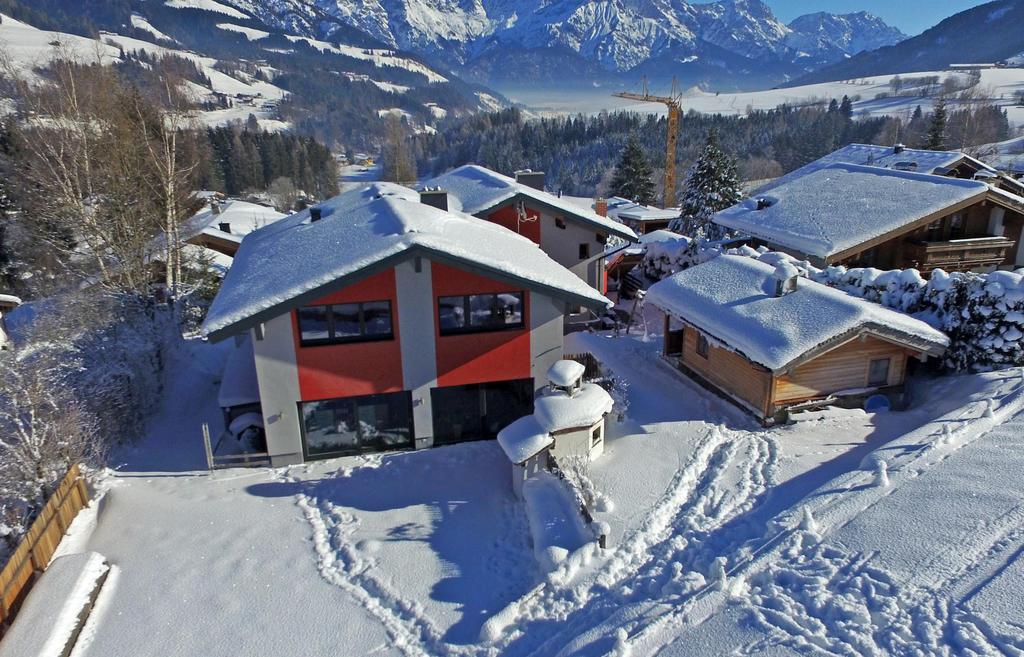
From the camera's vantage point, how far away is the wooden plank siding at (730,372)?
15609 mm

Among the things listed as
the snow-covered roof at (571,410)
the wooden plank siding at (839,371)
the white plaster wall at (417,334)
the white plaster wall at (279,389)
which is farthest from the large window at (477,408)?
the wooden plank siding at (839,371)

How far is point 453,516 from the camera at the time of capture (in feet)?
40.9

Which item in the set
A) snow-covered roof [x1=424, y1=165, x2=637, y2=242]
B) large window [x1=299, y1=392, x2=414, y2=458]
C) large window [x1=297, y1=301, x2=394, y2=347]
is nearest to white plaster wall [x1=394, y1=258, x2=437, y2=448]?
large window [x1=299, y1=392, x2=414, y2=458]

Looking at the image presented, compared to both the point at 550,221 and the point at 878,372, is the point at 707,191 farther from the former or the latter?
the point at 878,372

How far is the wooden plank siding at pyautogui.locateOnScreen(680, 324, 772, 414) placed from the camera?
51.2 feet

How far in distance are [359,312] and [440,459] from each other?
4232 mm

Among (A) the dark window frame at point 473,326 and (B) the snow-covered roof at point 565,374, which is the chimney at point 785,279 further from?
(A) the dark window frame at point 473,326

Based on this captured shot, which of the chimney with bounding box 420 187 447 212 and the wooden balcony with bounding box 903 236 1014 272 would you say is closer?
the chimney with bounding box 420 187 447 212

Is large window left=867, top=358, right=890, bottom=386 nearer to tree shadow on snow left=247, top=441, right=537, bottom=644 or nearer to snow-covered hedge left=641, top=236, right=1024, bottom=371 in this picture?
snow-covered hedge left=641, top=236, right=1024, bottom=371

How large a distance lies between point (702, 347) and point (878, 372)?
4.78 meters

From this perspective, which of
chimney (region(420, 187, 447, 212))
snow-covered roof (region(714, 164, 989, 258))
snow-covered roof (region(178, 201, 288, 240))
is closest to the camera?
chimney (region(420, 187, 447, 212))

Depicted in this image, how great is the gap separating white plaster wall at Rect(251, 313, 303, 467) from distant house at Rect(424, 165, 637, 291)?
38.4ft

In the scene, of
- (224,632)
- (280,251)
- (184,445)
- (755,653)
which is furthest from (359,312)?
(755,653)

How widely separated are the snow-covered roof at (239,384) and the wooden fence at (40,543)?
141 inches
